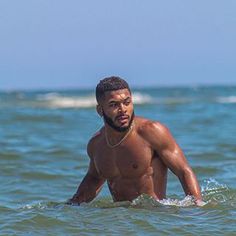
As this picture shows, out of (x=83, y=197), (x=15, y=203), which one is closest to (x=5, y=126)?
(x=15, y=203)

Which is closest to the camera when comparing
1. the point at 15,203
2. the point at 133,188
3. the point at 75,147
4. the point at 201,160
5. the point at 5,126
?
the point at 133,188

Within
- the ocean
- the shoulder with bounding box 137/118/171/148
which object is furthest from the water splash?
the shoulder with bounding box 137/118/171/148

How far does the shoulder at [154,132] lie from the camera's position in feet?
19.0

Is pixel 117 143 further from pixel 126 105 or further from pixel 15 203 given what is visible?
pixel 15 203

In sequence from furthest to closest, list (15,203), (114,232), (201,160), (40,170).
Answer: (201,160) < (40,170) < (15,203) < (114,232)

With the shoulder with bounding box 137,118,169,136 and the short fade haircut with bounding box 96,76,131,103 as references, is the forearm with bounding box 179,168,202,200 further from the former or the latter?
the short fade haircut with bounding box 96,76,131,103

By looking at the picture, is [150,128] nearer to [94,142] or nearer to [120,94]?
[120,94]

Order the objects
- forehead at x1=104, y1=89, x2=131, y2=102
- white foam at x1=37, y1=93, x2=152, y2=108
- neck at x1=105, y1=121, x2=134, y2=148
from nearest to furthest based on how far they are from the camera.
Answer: forehead at x1=104, y1=89, x2=131, y2=102
neck at x1=105, y1=121, x2=134, y2=148
white foam at x1=37, y1=93, x2=152, y2=108

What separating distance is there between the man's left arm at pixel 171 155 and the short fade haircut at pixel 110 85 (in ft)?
1.20

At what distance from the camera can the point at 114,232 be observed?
5633 millimetres

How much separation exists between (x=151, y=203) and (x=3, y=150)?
22.4ft

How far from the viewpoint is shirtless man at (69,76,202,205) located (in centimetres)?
571

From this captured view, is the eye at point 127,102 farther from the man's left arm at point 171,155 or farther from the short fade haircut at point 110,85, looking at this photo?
the man's left arm at point 171,155

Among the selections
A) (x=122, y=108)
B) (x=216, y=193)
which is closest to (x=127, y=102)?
(x=122, y=108)
